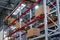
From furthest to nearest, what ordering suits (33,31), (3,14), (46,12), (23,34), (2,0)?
(3,14)
(2,0)
(23,34)
(33,31)
(46,12)

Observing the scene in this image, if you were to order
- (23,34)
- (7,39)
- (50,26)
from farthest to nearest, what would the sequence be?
(7,39) → (23,34) → (50,26)

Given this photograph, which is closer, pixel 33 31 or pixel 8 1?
pixel 33 31

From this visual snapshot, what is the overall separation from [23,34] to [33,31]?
2844mm

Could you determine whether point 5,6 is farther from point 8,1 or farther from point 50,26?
point 50,26

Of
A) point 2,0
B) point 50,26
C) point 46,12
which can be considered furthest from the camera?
point 2,0

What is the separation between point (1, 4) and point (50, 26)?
7.57 metres

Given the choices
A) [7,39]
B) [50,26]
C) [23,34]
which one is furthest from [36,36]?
[7,39]

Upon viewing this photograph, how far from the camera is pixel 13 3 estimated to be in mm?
13297

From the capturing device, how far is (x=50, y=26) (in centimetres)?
709

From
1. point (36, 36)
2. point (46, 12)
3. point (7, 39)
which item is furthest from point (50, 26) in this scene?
point (7, 39)

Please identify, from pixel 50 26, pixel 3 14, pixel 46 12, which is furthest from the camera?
pixel 3 14

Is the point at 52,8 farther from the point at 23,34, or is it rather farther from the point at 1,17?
the point at 1,17

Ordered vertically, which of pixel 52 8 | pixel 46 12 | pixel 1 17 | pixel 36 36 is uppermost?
pixel 1 17

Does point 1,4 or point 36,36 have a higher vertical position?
point 1,4
